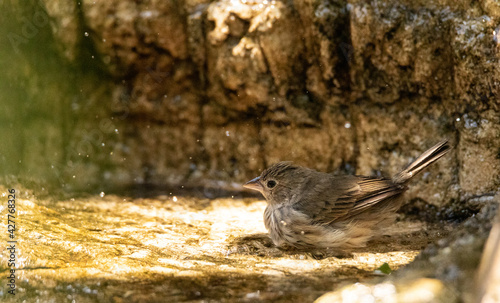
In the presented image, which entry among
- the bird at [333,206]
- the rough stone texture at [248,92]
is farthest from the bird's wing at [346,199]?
the rough stone texture at [248,92]

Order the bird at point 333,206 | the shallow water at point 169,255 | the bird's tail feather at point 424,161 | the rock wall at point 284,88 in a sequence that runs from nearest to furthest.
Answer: the shallow water at point 169,255 → the bird at point 333,206 → the bird's tail feather at point 424,161 → the rock wall at point 284,88

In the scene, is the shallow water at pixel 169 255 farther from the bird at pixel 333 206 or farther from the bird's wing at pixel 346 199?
the bird's wing at pixel 346 199

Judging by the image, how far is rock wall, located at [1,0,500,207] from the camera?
4.65 m

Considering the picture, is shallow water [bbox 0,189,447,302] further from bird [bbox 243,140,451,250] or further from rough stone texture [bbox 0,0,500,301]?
rough stone texture [bbox 0,0,500,301]

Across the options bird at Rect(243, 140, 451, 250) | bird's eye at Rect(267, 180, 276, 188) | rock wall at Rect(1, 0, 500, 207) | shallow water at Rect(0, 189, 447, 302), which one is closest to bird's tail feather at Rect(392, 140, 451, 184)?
bird at Rect(243, 140, 451, 250)

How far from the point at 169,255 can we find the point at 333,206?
1.47 m

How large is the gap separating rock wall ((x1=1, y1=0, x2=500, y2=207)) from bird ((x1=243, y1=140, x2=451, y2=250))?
53 centimetres

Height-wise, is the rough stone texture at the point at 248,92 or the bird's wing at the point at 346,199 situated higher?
the rough stone texture at the point at 248,92

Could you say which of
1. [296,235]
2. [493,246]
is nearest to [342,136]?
[296,235]

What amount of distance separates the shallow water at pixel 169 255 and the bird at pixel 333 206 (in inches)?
6.3

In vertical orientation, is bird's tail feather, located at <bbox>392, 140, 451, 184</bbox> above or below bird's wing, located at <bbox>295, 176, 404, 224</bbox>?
above

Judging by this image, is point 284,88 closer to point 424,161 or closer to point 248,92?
point 248,92

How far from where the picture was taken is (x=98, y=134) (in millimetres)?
6156

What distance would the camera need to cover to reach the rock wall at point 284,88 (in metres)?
4.65
